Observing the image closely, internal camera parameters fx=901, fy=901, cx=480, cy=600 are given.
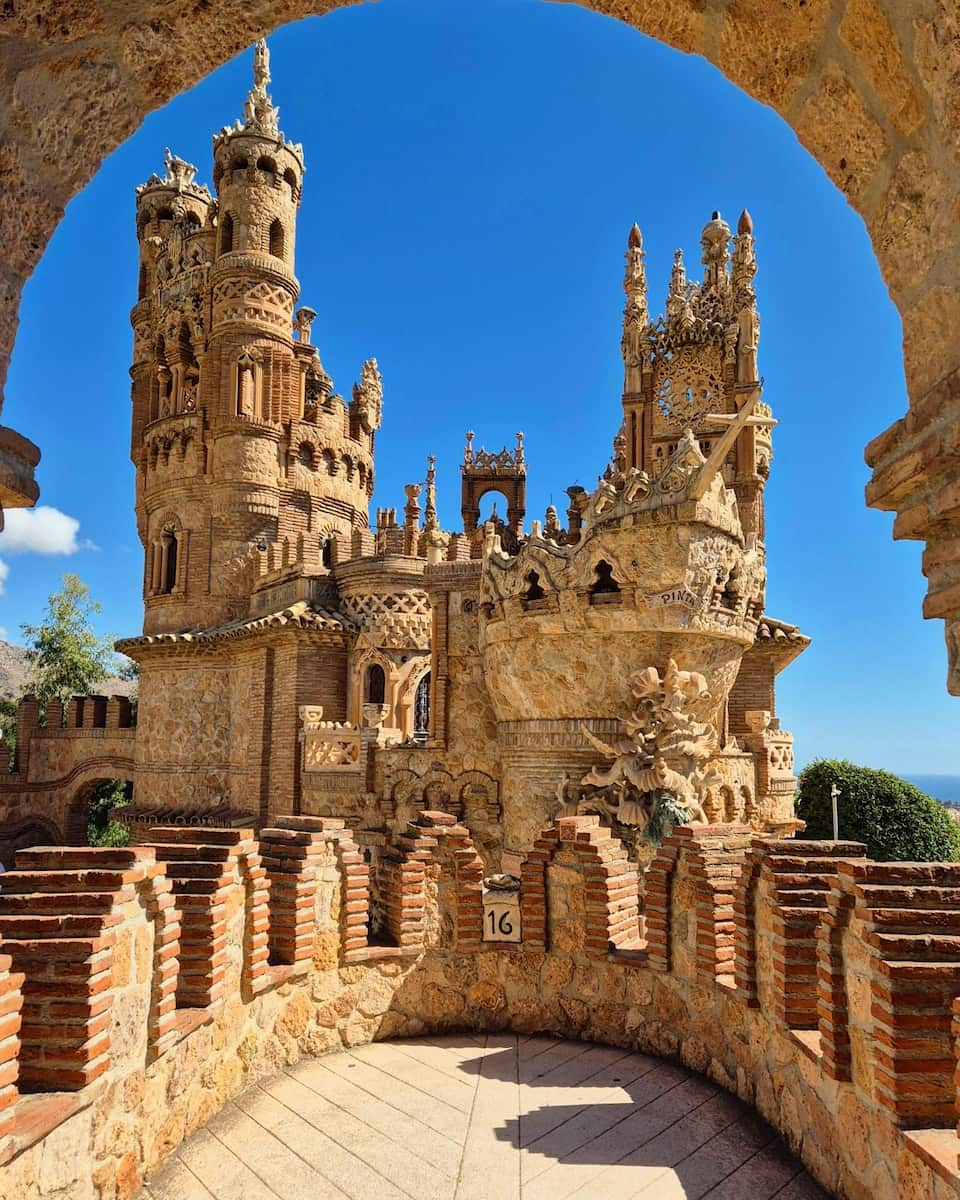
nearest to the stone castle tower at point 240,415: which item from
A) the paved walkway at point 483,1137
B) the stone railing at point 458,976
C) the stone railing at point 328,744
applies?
the stone railing at point 328,744

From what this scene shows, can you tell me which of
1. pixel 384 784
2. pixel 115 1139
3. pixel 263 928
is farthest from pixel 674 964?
pixel 384 784

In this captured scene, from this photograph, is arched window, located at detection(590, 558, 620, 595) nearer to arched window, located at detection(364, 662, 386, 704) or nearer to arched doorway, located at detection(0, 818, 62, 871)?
arched window, located at detection(364, 662, 386, 704)

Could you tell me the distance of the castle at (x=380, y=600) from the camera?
12984 mm

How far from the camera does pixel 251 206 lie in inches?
922

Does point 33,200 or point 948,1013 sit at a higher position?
point 33,200

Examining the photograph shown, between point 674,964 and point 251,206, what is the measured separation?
22774 mm

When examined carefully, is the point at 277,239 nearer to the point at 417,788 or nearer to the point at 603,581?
the point at 417,788

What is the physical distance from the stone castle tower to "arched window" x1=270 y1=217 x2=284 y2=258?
0.09 ft

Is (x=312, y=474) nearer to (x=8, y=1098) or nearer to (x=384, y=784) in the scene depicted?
(x=384, y=784)

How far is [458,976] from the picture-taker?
6.41 m

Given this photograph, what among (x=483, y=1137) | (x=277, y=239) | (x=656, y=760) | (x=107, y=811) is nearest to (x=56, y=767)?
(x=107, y=811)

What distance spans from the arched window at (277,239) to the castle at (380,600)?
0.22 feet

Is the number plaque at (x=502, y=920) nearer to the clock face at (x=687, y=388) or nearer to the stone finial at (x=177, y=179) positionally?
the clock face at (x=687, y=388)

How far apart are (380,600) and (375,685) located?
6.18ft
